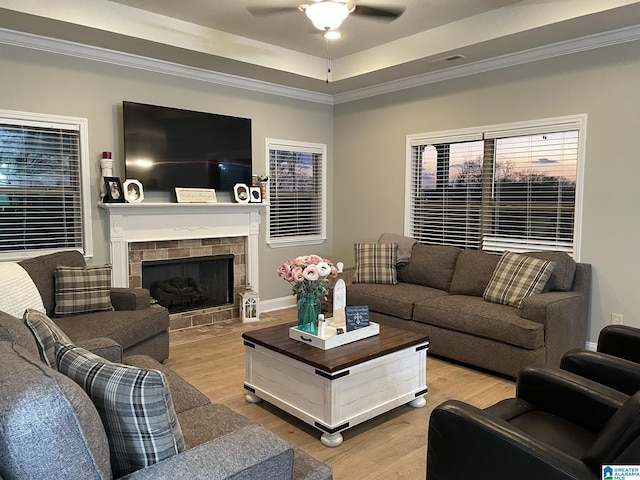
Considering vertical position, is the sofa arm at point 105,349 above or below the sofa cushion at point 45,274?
below

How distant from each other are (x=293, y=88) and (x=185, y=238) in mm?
2338

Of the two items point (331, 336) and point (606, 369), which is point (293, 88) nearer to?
point (331, 336)

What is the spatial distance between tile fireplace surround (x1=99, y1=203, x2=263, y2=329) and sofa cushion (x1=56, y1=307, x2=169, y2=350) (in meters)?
1.03

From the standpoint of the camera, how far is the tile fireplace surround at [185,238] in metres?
4.50

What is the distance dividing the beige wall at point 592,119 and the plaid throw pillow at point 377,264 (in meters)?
0.71

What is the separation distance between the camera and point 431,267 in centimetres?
485

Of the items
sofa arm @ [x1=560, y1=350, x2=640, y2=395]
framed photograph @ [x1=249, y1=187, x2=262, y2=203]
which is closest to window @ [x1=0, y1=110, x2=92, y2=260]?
framed photograph @ [x1=249, y1=187, x2=262, y2=203]

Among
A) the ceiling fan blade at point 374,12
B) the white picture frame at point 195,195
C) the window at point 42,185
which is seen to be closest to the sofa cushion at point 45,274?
the window at point 42,185

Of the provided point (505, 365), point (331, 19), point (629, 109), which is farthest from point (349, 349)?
point (629, 109)

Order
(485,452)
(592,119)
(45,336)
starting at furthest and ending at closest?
(592,119) < (45,336) < (485,452)

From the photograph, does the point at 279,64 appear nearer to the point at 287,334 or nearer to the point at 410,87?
the point at 410,87

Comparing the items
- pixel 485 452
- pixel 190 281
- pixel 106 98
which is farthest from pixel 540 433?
pixel 106 98

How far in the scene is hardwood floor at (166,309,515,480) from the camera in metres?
2.52

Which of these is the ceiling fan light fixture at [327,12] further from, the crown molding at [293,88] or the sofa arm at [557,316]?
the sofa arm at [557,316]
